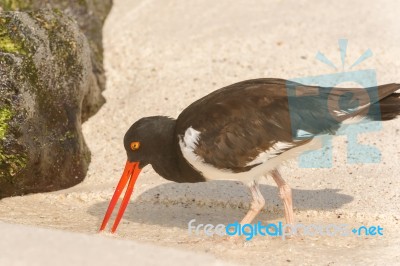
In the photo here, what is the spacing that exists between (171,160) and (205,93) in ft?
9.15

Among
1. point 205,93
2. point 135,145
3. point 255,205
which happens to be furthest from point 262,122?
point 205,93

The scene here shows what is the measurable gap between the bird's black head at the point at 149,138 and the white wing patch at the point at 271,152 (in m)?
0.75

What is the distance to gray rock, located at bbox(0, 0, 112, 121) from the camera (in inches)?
330

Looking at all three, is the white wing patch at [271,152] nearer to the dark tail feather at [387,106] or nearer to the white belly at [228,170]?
the white belly at [228,170]

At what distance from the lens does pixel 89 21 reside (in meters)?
9.36

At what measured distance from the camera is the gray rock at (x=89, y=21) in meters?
8.39

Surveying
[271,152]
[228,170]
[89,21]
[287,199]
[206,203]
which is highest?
[89,21]

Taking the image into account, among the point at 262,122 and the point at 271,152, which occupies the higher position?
the point at 262,122

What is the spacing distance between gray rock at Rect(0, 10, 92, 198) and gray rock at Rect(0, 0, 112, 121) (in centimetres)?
91

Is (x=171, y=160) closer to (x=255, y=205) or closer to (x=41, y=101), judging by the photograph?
(x=255, y=205)

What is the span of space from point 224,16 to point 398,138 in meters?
3.53

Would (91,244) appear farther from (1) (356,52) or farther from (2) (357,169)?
(1) (356,52)

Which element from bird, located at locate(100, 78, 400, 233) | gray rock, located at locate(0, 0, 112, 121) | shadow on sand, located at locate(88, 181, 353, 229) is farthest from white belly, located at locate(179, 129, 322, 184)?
gray rock, located at locate(0, 0, 112, 121)

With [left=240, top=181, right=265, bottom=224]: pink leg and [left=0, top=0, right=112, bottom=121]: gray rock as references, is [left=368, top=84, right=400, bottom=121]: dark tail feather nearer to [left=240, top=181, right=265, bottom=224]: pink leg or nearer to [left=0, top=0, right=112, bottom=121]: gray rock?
[left=240, top=181, right=265, bottom=224]: pink leg
